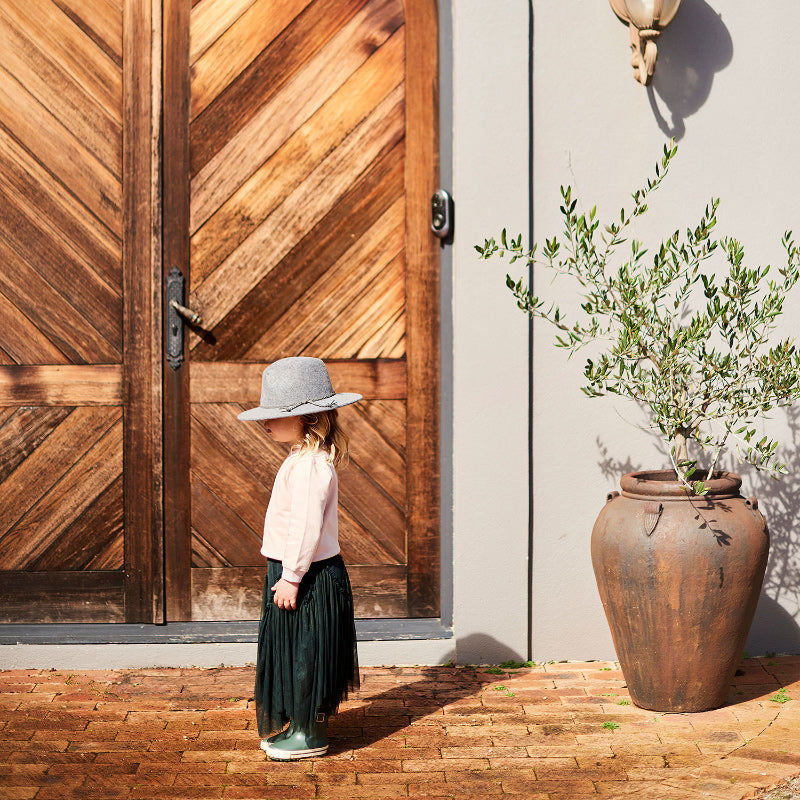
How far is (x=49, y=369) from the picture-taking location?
15.4ft

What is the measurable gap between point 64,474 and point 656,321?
2.56 metres

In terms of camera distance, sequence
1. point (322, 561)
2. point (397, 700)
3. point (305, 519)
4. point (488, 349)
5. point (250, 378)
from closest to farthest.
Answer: point (305, 519)
point (322, 561)
point (397, 700)
point (488, 349)
point (250, 378)

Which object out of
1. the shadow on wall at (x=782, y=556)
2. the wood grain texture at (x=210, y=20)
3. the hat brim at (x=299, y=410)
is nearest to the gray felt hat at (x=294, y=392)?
the hat brim at (x=299, y=410)

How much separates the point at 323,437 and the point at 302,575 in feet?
1.50

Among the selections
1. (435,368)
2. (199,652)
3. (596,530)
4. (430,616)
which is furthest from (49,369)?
(596,530)

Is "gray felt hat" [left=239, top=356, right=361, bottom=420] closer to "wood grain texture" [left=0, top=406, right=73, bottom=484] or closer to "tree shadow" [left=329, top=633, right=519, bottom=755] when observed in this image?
"tree shadow" [left=329, top=633, right=519, bottom=755]

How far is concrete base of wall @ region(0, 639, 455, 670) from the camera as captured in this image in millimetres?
4652

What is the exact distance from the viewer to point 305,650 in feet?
11.8

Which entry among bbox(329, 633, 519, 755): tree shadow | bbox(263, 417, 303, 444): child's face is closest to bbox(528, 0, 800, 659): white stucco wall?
bbox(329, 633, 519, 755): tree shadow

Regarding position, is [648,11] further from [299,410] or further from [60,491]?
[60,491]

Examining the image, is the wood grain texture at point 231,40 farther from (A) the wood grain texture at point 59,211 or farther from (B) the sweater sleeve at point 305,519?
(B) the sweater sleeve at point 305,519

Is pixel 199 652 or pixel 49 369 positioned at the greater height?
pixel 49 369

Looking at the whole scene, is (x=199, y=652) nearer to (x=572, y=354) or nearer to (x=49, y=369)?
(x=49, y=369)

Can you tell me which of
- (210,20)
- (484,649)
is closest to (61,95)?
(210,20)
